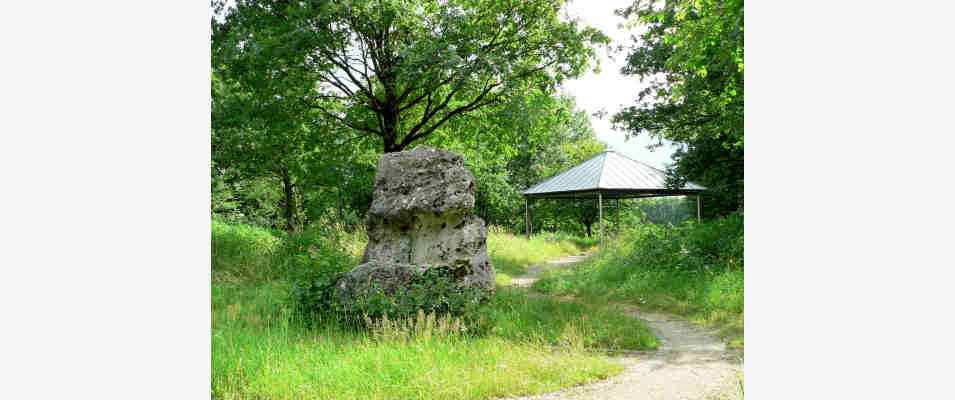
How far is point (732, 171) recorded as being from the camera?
1520 cm

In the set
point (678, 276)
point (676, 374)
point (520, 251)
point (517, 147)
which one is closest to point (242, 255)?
point (678, 276)

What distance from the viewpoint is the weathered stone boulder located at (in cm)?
709

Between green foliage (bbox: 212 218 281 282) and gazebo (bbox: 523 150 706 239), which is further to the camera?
gazebo (bbox: 523 150 706 239)

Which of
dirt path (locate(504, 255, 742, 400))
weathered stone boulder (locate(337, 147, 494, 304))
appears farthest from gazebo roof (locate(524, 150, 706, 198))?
dirt path (locate(504, 255, 742, 400))

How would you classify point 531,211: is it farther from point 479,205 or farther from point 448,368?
point 448,368

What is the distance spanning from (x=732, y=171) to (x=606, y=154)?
4522mm

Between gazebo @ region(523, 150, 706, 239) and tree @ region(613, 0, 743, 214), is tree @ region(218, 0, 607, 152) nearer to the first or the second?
tree @ region(613, 0, 743, 214)

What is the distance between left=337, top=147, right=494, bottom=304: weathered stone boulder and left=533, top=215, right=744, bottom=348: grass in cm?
270

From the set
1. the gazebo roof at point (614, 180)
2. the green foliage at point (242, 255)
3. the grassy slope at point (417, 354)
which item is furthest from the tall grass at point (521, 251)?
the grassy slope at point (417, 354)

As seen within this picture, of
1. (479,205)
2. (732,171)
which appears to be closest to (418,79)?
(732,171)

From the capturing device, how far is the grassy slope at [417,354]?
407cm

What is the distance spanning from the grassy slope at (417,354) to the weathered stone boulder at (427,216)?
81cm

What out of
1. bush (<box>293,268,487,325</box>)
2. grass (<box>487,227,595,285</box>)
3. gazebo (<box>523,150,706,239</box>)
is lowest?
grass (<box>487,227,595,285</box>)

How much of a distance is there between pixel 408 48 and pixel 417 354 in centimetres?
751
